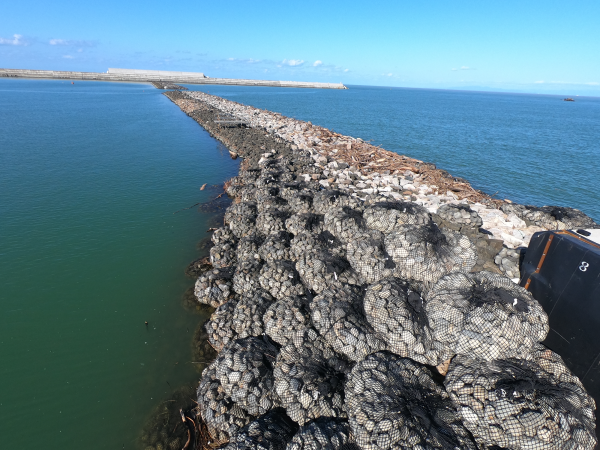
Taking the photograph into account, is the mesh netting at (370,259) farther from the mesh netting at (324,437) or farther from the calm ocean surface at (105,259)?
the calm ocean surface at (105,259)

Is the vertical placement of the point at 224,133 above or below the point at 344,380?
above

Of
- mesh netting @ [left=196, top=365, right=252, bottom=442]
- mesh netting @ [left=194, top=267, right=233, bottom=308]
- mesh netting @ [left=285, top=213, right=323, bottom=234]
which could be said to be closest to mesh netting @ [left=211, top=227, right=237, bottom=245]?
mesh netting @ [left=194, top=267, right=233, bottom=308]

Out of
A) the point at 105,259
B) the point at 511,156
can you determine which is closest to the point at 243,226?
the point at 105,259

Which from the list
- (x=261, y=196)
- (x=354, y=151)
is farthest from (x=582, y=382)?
(x=354, y=151)

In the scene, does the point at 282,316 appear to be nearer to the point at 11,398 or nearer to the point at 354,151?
the point at 11,398

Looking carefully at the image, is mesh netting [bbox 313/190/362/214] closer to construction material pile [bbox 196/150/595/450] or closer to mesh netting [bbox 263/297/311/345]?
construction material pile [bbox 196/150/595/450]
